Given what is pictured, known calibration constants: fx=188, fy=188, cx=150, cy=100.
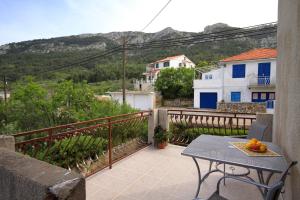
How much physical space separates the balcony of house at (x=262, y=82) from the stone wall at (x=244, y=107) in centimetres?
158

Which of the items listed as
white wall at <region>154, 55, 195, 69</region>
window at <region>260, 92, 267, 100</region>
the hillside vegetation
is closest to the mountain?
the hillside vegetation

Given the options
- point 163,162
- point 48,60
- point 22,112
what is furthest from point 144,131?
point 48,60

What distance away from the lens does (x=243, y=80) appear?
646 inches

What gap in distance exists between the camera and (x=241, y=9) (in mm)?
6672

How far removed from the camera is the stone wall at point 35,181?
77 cm

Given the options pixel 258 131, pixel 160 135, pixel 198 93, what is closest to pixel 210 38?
pixel 160 135

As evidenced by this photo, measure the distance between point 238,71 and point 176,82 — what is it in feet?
23.5

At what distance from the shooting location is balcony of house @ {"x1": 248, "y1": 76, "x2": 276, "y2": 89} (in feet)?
50.2

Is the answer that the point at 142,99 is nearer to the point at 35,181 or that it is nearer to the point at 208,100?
the point at 208,100

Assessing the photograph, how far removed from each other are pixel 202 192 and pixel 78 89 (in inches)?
257

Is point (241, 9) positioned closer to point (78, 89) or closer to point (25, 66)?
point (78, 89)

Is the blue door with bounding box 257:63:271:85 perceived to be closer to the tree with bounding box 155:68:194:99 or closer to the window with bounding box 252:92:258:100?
the window with bounding box 252:92:258:100

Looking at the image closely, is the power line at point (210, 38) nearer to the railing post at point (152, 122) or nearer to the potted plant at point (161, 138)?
the railing post at point (152, 122)

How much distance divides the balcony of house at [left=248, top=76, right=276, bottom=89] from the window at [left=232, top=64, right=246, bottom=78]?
0.89 m
